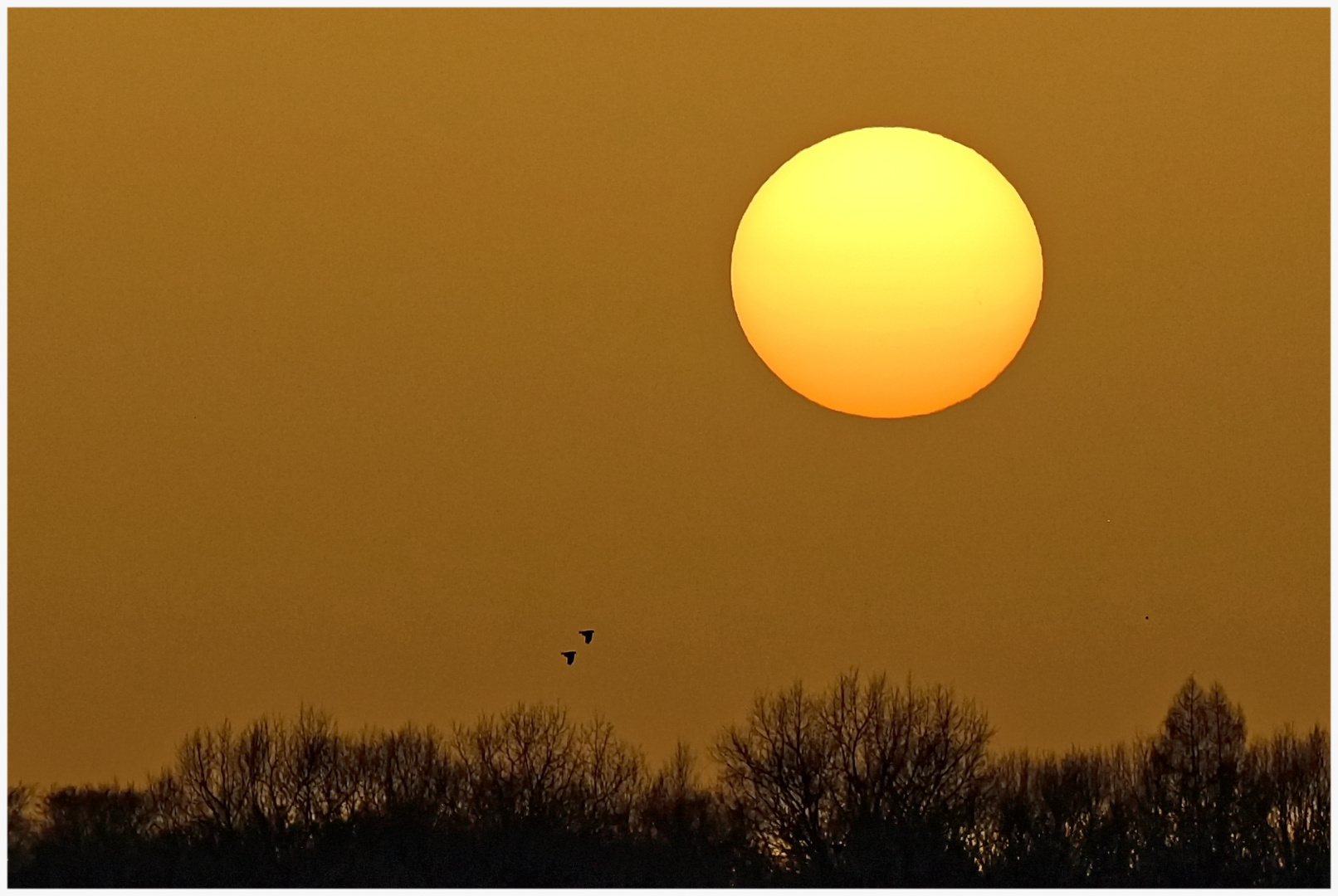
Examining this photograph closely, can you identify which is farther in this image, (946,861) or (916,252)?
(946,861)

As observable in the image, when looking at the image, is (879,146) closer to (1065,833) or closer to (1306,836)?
(1065,833)

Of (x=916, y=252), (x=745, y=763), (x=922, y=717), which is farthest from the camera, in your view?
(x=922, y=717)

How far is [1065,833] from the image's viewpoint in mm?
28297

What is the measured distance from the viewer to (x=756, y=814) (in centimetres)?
2712

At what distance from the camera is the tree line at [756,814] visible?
87.6 feet

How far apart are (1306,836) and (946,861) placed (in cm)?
453

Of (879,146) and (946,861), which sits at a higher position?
(879,146)

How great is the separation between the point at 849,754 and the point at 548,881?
3.75 metres

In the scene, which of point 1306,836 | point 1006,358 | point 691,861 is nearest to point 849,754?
point 691,861

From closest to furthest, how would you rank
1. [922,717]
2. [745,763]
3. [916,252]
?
[916,252]
[745,763]
[922,717]

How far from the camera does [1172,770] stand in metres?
28.8

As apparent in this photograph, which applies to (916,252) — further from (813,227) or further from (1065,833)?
(1065,833)

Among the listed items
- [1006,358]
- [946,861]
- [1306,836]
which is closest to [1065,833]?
[946,861]

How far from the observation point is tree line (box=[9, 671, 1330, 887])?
2669 centimetres
